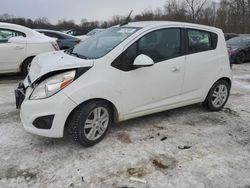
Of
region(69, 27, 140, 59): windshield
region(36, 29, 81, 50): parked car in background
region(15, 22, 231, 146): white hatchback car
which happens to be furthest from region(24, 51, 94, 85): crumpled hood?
region(36, 29, 81, 50): parked car in background

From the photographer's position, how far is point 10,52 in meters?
6.93

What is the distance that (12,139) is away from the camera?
3.80 metres

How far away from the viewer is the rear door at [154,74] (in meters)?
3.79

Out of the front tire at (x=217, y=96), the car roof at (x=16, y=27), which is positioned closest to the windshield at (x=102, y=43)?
the front tire at (x=217, y=96)

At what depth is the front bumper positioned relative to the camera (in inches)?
128

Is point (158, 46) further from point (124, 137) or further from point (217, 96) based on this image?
point (217, 96)

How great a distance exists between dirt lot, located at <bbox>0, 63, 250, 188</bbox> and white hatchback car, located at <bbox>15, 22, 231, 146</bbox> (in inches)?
11.4

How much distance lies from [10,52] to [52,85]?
4.22 meters

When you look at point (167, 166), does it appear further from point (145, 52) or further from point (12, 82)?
point (12, 82)

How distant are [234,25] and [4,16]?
118 ft

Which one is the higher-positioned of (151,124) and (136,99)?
(136,99)

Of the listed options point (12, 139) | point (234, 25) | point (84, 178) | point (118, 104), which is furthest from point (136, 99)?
point (234, 25)

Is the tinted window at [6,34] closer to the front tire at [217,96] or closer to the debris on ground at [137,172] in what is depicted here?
the front tire at [217,96]

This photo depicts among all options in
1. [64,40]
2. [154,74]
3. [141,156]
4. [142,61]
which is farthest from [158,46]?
[64,40]
